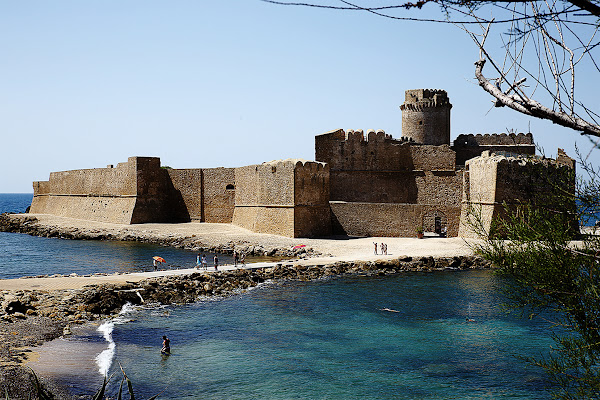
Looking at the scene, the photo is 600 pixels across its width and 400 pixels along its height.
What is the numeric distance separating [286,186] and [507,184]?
10521 mm

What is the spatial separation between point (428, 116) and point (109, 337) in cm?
2632

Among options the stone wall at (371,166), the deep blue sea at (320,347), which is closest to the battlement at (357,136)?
the stone wall at (371,166)

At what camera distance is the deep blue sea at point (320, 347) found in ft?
38.3

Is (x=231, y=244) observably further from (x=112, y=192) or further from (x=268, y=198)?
(x=112, y=192)

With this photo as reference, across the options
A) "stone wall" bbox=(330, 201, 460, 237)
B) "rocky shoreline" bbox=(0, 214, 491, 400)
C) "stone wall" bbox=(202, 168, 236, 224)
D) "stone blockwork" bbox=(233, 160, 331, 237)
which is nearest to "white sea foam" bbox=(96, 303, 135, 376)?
"rocky shoreline" bbox=(0, 214, 491, 400)

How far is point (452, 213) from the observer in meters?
29.2

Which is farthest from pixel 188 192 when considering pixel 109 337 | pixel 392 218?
pixel 109 337

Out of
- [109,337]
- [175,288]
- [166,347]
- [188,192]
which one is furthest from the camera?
[188,192]

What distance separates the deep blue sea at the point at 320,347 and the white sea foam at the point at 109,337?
0.03 meters

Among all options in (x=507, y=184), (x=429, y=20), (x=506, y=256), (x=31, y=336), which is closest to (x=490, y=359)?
(x=506, y=256)

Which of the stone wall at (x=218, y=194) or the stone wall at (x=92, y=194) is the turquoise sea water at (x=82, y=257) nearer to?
the stone wall at (x=92, y=194)

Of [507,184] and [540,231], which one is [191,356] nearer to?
[540,231]

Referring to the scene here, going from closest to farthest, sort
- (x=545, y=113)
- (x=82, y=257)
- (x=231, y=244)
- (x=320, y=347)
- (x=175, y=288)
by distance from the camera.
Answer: (x=545, y=113), (x=320, y=347), (x=175, y=288), (x=82, y=257), (x=231, y=244)

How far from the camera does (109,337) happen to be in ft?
47.6
